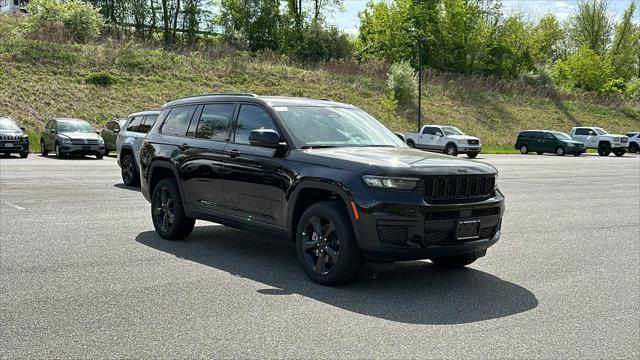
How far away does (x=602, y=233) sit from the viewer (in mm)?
10312

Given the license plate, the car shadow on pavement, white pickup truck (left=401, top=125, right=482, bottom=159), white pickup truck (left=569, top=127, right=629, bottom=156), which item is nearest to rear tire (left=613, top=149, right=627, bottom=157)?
white pickup truck (left=569, top=127, right=629, bottom=156)

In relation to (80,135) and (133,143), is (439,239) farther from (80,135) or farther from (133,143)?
(80,135)

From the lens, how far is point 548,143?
151ft

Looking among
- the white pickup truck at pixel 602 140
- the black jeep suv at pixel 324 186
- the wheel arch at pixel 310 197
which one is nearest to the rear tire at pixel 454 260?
the black jeep suv at pixel 324 186

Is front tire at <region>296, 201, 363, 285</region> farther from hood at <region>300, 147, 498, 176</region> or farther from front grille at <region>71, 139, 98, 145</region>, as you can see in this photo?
front grille at <region>71, 139, 98, 145</region>

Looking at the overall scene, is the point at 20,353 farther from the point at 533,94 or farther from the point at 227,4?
the point at 227,4

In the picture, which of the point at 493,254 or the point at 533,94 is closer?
the point at 493,254

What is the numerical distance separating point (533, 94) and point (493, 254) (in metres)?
65.6

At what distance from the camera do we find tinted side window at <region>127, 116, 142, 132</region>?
1606 cm

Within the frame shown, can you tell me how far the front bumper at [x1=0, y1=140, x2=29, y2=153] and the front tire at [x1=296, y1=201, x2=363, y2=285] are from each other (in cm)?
2189

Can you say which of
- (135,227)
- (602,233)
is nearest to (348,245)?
(135,227)

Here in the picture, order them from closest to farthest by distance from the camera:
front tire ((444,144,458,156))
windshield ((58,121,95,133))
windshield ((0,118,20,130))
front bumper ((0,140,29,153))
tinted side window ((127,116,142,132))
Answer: tinted side window ((127,116,142,132)), front bumper ((0,140,29,153)), windshield ((0,118,20,130)), windshield ((58,121,95,133)), front tire ((444,144,458,156))

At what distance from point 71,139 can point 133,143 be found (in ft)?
40.9

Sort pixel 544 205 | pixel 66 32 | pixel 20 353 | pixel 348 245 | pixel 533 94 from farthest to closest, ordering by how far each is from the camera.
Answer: pixel 533 94, pixel 66 32, pixel 544 205, pixel 348 245, pixel 20 353
